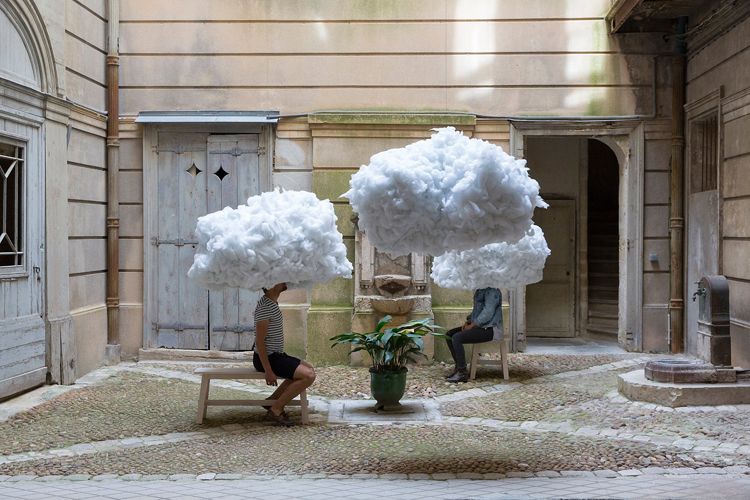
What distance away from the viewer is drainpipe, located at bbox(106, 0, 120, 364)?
10008 millimetres

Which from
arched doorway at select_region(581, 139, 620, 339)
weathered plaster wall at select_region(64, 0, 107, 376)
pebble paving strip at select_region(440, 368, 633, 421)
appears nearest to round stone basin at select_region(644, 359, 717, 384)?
pebble paving strip at select_region(440, 368, 633, 421)

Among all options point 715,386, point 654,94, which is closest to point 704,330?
point 715,386

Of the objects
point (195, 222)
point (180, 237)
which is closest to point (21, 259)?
point (180, 237)

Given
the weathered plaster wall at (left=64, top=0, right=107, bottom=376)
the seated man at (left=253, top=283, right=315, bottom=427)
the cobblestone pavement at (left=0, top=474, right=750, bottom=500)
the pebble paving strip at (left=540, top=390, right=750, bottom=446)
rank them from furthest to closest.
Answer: the weathered plaster wall at (left=64, top=0, right=107, bottom=376) → the seated man at (left=253, top=283, right=315, bottom=427) → the pebble paving strip at (left=540, top=390, right=750, bottom=446) → the cobblestone pavement at (left=0, top=474, right=750, bottom=500)

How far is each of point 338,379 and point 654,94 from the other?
5997 mm

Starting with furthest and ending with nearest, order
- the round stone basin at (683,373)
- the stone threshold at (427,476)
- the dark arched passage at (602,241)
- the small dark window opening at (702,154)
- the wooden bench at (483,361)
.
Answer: the dark arched passage at (602,241) < the small dark window opening at (702,154) < the wooden bench at (483,361) < the round stone basin at (683,373) < the stone threshold at (427,476)

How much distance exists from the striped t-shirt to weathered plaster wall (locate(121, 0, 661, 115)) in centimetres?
432

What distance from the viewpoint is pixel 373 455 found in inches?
223

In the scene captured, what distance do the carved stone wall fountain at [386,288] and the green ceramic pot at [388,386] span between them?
2399 mm

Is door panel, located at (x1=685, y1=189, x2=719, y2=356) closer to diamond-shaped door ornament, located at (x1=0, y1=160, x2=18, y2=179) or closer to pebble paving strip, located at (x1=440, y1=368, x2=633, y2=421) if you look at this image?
pebble paving strip, located at (x1=440, y1=368, x2=633, y2=421)

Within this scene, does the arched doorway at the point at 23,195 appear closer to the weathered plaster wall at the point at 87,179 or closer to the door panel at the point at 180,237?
the weathered plaster wall at the point at 87,179

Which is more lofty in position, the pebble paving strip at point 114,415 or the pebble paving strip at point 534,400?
the pebble paving strip at point 534,400

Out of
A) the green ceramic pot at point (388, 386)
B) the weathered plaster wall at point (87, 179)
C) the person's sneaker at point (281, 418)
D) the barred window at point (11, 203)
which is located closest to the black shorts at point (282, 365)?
the person's sneaker at point (281, 418)

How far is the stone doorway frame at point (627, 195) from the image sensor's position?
1033 centimetres
